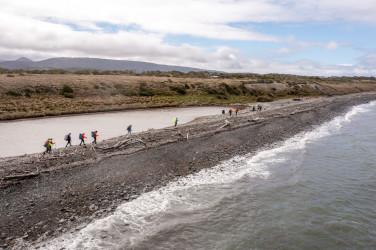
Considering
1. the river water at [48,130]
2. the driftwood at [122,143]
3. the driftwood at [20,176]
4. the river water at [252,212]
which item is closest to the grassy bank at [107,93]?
the river water at [48,130]

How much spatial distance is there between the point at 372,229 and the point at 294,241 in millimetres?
4587

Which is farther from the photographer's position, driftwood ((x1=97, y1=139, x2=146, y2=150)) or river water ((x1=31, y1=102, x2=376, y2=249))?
driftwood ((x1=97, y1=139, x2=146, y2=150))

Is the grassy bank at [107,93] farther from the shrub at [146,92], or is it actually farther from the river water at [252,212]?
the river water at [252,212]

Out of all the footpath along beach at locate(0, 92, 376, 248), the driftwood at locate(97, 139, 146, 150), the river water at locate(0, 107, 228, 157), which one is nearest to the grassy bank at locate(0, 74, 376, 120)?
the river water at locate(0, 107, 228, 157)

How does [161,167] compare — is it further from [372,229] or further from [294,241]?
[372,229]

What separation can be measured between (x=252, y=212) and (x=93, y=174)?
11.1 metres

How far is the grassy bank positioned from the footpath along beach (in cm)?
2838

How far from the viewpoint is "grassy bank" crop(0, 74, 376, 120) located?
47594mm

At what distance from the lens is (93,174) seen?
1667 cm

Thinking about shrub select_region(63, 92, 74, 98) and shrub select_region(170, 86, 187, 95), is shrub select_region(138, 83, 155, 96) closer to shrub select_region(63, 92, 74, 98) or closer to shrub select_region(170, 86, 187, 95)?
shrub select_region(170, 86, 187, 95)

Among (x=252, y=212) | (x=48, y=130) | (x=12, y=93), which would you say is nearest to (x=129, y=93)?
(x=12, y=93)

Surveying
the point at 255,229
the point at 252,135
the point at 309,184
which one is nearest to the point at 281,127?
the point at 252,135

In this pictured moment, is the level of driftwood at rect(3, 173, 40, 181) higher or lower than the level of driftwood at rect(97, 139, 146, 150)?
lower

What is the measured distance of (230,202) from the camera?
14531 millimetres
